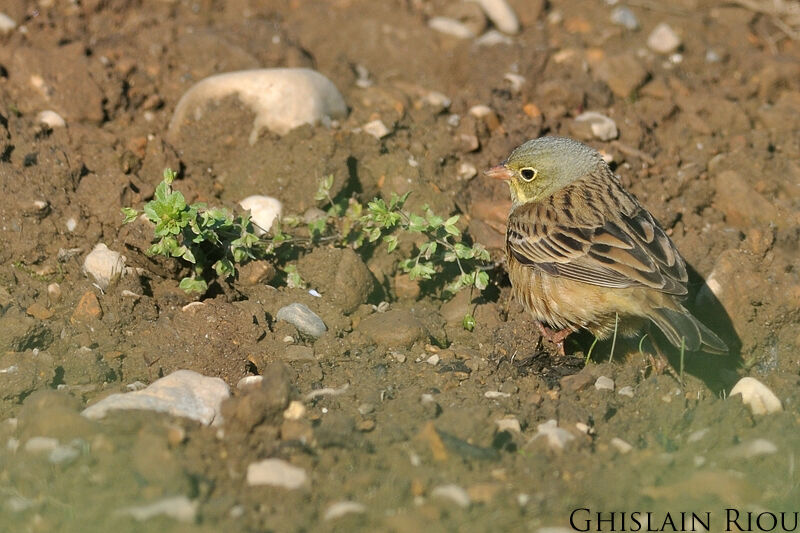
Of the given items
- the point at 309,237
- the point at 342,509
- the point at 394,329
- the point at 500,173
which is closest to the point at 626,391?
the point at 394,329

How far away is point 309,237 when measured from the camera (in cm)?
683

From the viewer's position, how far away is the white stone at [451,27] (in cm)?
897

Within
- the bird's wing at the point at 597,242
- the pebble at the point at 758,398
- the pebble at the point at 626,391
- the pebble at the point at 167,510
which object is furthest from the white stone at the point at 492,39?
the pebble at the point at 167,510

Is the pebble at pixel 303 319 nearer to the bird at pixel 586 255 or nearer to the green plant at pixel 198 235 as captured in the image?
the green plant at pixel 198 235

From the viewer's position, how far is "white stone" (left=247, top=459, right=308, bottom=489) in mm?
4305

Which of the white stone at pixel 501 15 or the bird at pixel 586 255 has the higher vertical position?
the white stone at pixel 501 15

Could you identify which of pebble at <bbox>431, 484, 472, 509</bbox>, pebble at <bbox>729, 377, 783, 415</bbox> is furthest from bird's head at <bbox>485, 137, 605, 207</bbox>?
pebble at <bbox>431, 484, 472, 509</bbox>

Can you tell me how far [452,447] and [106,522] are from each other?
1.67m

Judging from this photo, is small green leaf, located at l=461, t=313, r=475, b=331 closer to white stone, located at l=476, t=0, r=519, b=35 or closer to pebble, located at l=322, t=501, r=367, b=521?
pebble, located at l=322, t=501, r=367, b=521

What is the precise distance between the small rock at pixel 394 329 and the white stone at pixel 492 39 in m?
3.57

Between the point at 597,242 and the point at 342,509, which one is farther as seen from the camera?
the point at 597,242

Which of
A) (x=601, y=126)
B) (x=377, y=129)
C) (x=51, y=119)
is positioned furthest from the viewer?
(x=601, y=126)

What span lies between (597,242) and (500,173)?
1034mm

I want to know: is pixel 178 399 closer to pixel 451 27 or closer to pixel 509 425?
pixel 509 425
